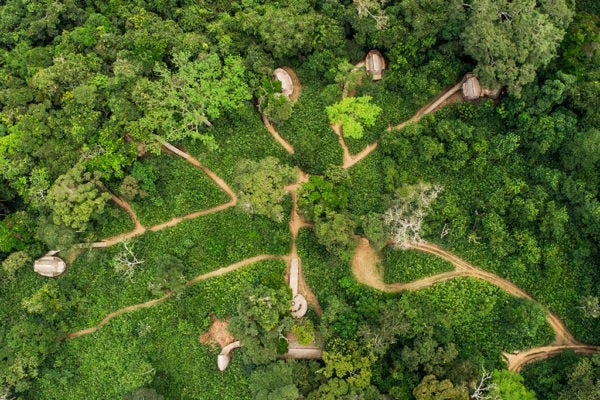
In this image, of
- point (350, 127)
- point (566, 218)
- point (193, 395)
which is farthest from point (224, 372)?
point (566, 218)

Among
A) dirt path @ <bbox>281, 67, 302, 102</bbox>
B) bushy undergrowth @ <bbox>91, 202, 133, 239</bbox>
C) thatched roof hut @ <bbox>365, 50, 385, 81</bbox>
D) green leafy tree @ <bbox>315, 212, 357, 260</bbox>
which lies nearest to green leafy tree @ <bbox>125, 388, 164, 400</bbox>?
bushy undergrowth @ <bbox>91, 202, 133, 239</bbox>

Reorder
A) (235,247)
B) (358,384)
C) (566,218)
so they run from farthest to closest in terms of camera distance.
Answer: (235,247) < (566,218) < (358,384)

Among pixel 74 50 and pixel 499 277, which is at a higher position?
pixel 74 50

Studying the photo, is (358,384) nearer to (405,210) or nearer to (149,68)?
(405,210)

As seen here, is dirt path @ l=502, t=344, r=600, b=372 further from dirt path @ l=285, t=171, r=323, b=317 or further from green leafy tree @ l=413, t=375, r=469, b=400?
dirt path @ l=285, t=171, r=323, b=317

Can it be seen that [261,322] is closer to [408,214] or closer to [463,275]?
[408,214]

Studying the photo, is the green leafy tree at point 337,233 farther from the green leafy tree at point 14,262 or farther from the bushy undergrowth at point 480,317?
the green leafy tree at point 14,262

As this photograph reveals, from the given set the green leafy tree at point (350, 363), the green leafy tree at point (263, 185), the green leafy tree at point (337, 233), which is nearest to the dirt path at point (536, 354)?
the green leafy tree at point (350, 363)
